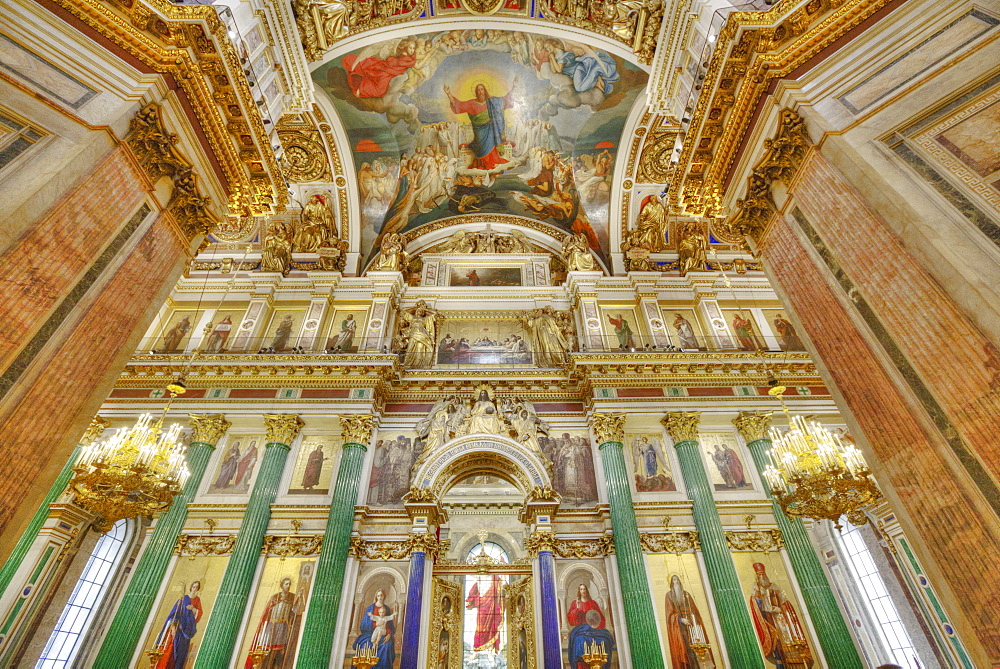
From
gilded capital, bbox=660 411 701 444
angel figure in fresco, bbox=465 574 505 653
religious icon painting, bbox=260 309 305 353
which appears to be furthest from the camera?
angel figure in fresco, bbox=465 574 505 653

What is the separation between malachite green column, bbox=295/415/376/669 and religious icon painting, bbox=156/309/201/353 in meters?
5.18

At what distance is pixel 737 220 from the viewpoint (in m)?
5.79

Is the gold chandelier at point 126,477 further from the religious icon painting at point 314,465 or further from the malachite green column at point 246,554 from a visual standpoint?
the religious icon painting at point 314,465

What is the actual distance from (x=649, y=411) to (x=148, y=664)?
10023 millimetres

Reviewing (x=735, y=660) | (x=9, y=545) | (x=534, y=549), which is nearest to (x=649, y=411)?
(x=534, y=549)

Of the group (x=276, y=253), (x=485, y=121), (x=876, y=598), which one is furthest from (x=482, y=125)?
(x=876, y=598)

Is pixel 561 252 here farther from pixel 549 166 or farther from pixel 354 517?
pixel 354 517

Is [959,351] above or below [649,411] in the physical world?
below

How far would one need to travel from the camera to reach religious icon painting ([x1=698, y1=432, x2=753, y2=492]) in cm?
1004

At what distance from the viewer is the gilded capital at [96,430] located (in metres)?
9.92

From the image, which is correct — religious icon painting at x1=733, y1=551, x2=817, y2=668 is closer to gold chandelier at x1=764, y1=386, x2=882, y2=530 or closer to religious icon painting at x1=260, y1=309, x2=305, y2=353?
gold chandelier at x1=764, y1=386, x2=882, y2=530

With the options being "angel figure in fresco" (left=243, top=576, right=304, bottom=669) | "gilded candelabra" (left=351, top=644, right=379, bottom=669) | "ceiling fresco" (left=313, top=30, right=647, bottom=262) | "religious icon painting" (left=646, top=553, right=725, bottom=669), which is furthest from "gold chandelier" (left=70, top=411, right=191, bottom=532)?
"ceiling fresco" (left=313, top=30, right=647, bottom=262)

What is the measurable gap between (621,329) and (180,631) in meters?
10.8

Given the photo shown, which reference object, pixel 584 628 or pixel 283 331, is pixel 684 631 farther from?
pixel 283 331
